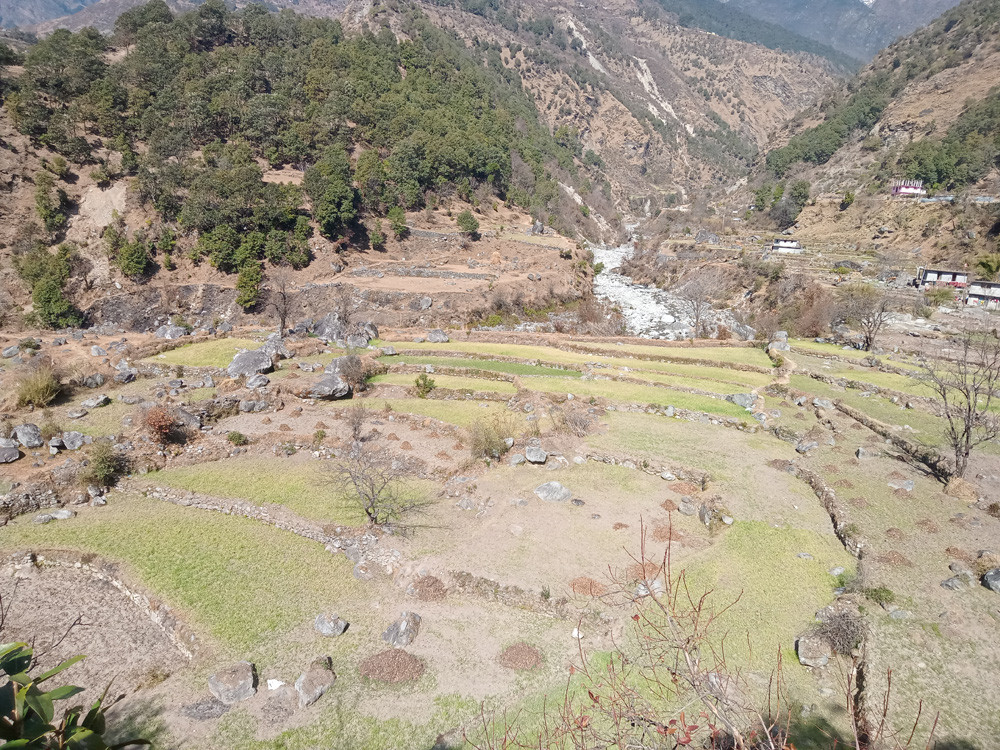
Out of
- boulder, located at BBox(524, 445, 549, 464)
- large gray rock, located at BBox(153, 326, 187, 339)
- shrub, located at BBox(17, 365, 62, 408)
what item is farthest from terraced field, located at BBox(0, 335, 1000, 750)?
large gray rock, located at BBox(153, 326, 187, 339)

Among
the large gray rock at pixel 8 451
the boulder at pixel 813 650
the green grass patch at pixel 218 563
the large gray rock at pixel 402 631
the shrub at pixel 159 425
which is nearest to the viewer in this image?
the boulder at pixel 813 650

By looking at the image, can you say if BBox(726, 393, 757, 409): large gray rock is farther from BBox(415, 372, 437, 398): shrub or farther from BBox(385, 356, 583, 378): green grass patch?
BBox(415, 372, 437, 398): shrub

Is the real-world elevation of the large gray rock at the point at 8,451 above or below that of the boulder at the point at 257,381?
below

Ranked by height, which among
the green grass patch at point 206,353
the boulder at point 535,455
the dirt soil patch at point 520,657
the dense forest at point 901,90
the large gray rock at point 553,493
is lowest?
the dirt soil patch at point 520,657

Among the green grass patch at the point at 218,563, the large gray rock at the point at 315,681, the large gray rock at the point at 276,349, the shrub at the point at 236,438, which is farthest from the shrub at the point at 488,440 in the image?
the large gray rock at the point at 276,349

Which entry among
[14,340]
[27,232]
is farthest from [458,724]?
[27,232]

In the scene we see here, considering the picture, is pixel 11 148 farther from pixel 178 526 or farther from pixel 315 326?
pixel 178 526

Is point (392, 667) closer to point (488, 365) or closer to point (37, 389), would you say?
point (488, 365)

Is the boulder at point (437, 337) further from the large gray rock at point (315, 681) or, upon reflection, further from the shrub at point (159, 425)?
the large gray rock at point (315, 681)
